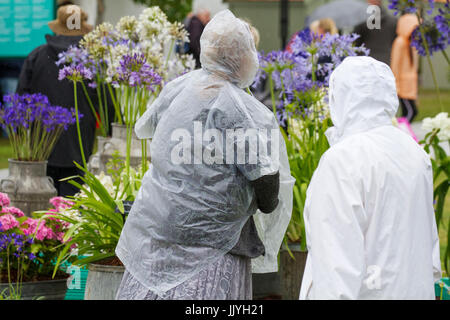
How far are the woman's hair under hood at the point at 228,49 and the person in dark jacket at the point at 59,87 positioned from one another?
278cm

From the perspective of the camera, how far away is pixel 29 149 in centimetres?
484

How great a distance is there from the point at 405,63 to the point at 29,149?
20.4 ft

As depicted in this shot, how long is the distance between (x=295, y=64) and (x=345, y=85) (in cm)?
212

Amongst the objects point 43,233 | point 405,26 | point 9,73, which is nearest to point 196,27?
point 9,73

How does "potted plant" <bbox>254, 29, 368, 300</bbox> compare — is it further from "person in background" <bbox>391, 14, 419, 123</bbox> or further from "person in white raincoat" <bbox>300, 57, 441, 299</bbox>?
"person in background" <bbox>391, 14, 419, 123</bbox>

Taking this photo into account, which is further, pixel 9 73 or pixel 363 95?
pixel 9 73

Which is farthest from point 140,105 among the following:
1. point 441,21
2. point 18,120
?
point 441,21

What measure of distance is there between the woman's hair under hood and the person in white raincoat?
602 mm

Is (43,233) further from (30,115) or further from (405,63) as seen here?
(405,63)

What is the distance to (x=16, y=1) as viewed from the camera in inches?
331

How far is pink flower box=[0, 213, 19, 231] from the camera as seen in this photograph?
4164 mm

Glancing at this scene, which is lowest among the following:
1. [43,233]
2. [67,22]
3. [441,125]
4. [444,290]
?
[444,290]

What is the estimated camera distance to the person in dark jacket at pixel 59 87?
5656 mm

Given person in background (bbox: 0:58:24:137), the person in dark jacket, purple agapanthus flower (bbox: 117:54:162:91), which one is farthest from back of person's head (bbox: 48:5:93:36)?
person in background (bbox: 0:58:24:137)
